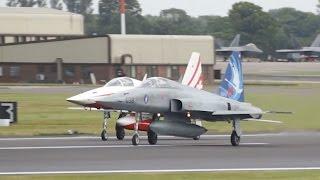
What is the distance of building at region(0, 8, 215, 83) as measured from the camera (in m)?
84.1

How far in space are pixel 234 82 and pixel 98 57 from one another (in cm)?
5258

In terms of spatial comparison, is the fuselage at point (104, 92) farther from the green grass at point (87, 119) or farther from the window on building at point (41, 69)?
the window on building at point (41, 69)

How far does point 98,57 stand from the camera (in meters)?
84.0

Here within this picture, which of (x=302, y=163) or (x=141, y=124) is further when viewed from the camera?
(x=141, y=124)

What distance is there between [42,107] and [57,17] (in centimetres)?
5575

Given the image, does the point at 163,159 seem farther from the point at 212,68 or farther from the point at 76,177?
the point at 212,68

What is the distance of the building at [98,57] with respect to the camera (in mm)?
84062

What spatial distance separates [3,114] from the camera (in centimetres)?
3872

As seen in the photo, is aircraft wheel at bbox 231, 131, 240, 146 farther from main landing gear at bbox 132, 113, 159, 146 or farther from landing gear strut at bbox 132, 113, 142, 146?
landing gear strut at bbox 132, 113, 142, 146

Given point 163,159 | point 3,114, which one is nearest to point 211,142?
point 163,159

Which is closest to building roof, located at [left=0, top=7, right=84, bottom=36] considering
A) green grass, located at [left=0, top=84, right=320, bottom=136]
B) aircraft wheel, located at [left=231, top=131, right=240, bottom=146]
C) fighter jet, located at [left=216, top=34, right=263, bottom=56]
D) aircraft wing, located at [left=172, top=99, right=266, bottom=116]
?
green grass, located at [left=0, top=84, right=320, bottom=136]

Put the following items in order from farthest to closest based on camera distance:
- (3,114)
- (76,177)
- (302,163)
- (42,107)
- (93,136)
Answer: (42,107), (3,114), (93,136), (302,163), (76,177)

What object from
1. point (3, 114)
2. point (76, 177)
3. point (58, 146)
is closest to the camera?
point (76, 177)

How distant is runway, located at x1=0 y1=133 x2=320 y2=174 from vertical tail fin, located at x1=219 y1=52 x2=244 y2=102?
1598 millimetres
